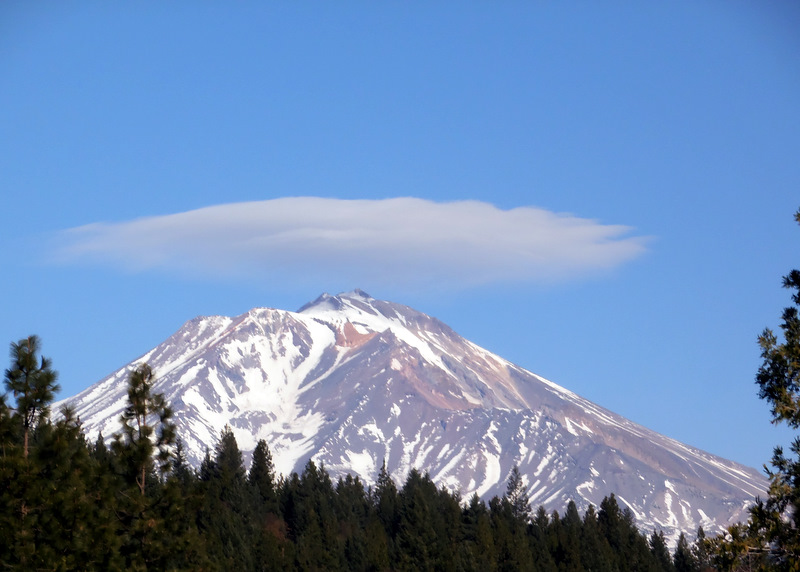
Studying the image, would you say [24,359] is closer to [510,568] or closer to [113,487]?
[113,487]

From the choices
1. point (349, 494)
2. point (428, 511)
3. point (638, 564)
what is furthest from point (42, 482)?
point (349, 494)

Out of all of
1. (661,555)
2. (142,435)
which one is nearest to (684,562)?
(661,555)

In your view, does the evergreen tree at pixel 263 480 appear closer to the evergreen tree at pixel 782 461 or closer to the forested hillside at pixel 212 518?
the forested hillside at pixel 212 518

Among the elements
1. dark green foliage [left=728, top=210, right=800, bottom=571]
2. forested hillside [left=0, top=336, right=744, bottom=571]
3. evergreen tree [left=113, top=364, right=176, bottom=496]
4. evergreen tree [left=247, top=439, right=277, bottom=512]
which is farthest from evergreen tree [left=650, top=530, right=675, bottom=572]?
dark green foliage [left=728, top=210, right=800, bottom=571]

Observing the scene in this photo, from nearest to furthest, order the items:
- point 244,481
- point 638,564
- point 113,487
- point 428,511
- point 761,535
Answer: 1. point 761,535
2. point 113,487
3. point 428,511
4. point 638,564
5. point 244,481

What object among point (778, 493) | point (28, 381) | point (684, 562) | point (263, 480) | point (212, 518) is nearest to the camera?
point (778, 493)

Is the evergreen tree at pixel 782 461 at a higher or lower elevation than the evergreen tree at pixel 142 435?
lower

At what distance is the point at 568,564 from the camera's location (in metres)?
118

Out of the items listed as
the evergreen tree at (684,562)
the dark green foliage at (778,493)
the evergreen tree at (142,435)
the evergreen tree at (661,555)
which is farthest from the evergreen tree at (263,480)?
the dark green foliage at (778,493)

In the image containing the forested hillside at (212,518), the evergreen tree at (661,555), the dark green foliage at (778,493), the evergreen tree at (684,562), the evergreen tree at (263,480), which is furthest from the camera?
the evergreen tree at (684,562)

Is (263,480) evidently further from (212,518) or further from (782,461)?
(782,461)

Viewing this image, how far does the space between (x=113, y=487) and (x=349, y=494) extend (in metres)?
109

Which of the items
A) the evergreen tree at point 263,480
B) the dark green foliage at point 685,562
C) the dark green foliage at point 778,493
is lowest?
the dark green foliage at point 778,493

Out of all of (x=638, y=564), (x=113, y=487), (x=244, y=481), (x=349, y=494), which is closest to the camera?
(x=113, y=487)
